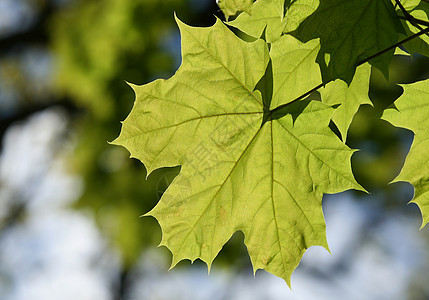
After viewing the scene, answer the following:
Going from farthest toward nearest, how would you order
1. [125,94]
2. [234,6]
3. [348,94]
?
[125,94] < [348,94] < [234,6]

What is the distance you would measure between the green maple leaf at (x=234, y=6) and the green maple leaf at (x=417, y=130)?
30cm

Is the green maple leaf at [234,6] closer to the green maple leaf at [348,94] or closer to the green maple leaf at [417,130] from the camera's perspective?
the green maple leaf at [348,94]

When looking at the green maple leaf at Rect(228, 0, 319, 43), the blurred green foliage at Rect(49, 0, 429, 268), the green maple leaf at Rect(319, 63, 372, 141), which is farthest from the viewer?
the blurred green foliage at Rect(49, 0, 429, 268)

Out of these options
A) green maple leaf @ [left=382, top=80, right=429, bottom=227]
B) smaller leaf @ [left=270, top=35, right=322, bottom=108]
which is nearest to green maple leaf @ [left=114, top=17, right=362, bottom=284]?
smaller leaf @ [left=270, top=35, right=322, bottom=108]

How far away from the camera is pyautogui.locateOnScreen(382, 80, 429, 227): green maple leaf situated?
27.1 inches

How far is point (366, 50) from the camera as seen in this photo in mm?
601

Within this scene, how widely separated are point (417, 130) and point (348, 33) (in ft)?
0.75

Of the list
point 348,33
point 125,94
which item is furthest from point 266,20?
point 125,94

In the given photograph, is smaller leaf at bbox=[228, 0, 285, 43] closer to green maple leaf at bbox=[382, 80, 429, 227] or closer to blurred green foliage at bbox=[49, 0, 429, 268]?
green maple leaf at bbox=[382, 80, 429, 227]

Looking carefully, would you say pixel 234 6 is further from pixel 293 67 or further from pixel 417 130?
pixel 417 130

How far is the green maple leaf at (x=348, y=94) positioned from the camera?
2.24 ft

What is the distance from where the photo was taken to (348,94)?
69 centimetres

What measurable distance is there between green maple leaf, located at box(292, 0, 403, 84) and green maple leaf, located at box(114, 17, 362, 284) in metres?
0.07

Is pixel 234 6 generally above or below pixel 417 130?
above
